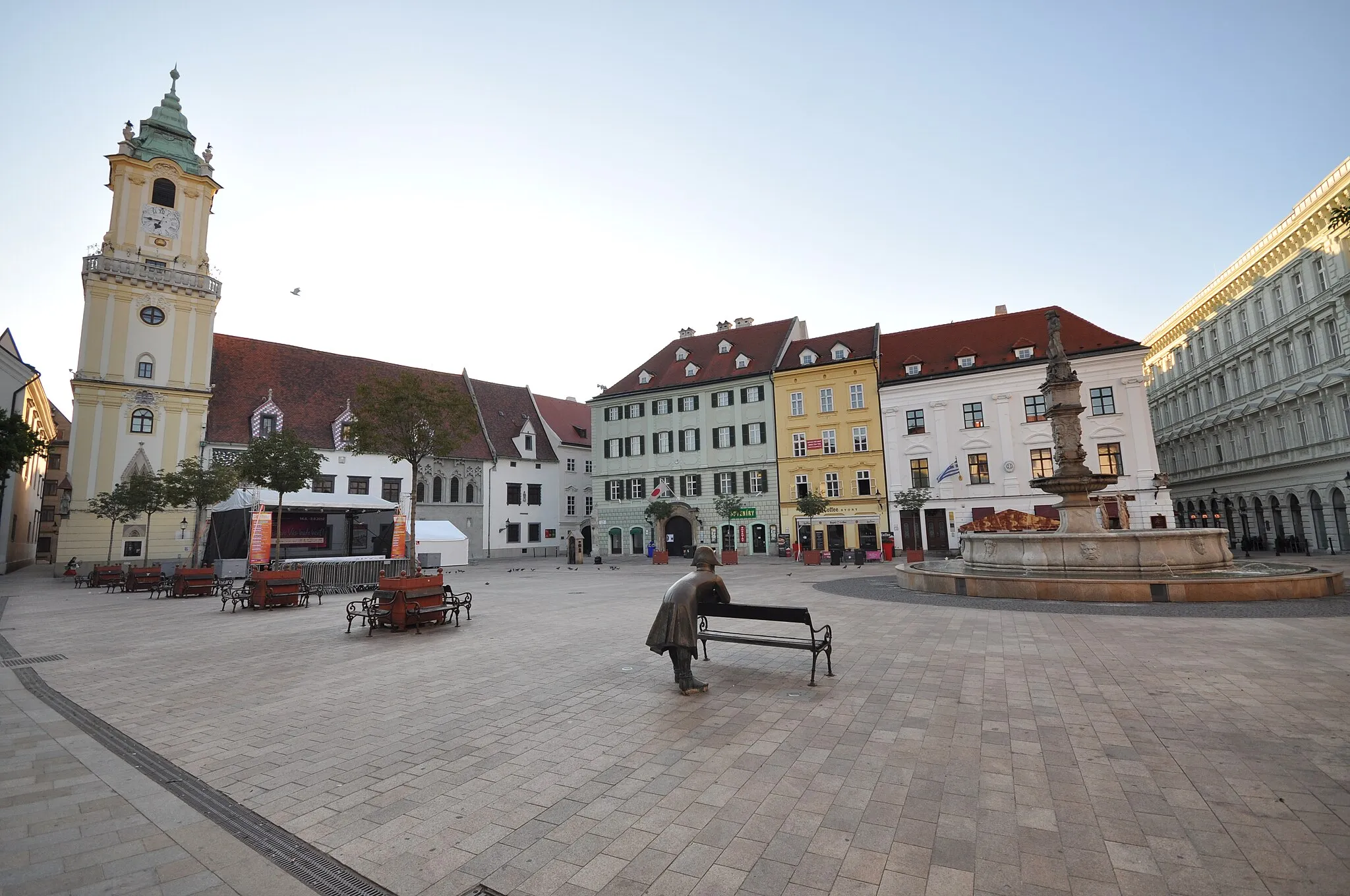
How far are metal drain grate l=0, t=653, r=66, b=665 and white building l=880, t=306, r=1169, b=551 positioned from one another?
36.2 m

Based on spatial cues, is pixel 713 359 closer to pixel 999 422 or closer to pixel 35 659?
pixel 999 422

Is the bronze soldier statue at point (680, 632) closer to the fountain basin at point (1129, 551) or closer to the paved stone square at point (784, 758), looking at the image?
the paved stone square at point (784, 758)

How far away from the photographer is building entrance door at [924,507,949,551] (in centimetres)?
3744

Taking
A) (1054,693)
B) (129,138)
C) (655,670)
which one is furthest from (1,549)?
(1054,693)

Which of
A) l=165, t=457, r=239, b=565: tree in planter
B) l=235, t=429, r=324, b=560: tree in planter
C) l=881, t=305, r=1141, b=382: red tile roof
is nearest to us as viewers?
l=235, t=429, r=324, b=560: tree in planter

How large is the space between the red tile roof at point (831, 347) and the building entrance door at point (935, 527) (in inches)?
424

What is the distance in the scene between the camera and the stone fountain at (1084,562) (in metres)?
13.1

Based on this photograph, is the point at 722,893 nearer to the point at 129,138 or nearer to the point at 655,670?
the point at 655,670

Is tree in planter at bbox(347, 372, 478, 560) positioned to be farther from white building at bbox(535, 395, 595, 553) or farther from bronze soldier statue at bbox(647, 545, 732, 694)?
white building at bbox(535, 395, 595, 553)

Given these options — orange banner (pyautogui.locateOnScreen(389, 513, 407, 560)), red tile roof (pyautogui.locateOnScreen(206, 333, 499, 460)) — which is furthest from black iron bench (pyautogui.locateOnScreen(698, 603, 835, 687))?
red tile roof (pyautogui.locateOnScreen(206, 333, 499, 460))

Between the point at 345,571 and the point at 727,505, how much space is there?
22863 millimetres

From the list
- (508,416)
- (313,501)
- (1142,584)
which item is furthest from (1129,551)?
(508,416)

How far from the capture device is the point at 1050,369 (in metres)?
18.2

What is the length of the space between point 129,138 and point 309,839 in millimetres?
53344
